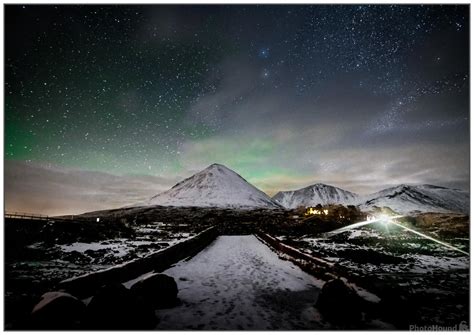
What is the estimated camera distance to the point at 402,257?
12242mm

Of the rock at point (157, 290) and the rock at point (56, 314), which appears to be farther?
the rock at point (157, 290)

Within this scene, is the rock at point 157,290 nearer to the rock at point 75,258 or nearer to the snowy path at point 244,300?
the snowy path at point 244,300

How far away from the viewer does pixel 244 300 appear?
613cm

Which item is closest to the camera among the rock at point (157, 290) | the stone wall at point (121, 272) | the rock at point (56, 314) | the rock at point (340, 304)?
the rock at point (56, 314)

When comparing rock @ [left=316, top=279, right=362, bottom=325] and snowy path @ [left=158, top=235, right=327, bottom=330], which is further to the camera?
rock @ [left=316, top=279, right=362, bottom=325]

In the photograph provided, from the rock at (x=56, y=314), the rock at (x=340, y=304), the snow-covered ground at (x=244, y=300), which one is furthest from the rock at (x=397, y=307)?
the rock at (x=56, y=314)

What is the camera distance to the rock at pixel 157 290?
554 centimetres

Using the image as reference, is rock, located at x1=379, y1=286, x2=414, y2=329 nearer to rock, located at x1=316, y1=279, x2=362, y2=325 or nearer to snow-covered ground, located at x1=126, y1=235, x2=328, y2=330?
rock, located at x1=316, y1=279, x2=362, y2=325

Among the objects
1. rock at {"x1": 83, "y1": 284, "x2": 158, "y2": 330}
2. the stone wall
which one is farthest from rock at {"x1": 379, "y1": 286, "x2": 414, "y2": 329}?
the stone wall

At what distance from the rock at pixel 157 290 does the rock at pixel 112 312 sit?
2.82ft

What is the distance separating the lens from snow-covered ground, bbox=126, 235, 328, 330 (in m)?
4.89

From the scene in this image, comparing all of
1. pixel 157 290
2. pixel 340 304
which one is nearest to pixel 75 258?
pixel 157 290

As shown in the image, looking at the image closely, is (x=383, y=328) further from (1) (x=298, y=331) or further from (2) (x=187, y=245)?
(2) (x=187, y=245)

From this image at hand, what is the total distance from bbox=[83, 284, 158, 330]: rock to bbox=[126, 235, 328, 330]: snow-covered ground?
0.50 metres
